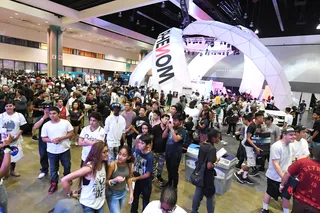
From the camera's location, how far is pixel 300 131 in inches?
128

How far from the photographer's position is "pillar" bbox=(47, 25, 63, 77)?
60.0 ft

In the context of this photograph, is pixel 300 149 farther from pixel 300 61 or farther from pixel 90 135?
pixel 300 61

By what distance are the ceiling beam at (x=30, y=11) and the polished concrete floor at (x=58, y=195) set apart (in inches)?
561

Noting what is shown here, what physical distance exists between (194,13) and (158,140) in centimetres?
1602

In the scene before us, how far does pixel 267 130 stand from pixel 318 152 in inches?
96.5

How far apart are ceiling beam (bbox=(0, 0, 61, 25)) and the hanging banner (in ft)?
34.4

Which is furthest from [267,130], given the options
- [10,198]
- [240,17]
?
[240,17]

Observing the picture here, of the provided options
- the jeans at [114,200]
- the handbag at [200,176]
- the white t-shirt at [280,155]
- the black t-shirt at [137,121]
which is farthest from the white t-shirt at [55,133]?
the white t-shirt at [280,155]

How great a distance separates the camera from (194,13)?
16.8m

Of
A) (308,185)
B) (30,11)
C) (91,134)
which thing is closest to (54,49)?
(30,11)

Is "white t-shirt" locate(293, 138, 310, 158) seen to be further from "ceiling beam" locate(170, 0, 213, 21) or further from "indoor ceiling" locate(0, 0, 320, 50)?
"ceiling beam" locate(170, 0, 213, 21)

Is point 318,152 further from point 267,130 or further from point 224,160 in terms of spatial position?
point 267,130

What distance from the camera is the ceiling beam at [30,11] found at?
1346 centimetres

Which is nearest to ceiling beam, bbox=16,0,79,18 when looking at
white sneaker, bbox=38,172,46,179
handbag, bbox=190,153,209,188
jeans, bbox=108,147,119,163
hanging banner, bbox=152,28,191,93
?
hanging banner, bbox=152,28,191,93
